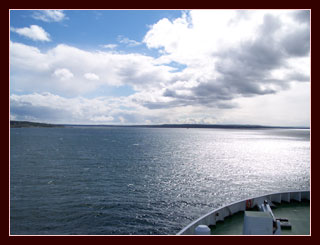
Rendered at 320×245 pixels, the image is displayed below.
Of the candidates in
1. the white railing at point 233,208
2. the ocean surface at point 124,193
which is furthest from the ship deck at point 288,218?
the ocean surface at point 124,193

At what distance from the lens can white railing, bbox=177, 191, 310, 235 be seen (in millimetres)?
13287

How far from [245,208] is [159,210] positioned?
16.7m

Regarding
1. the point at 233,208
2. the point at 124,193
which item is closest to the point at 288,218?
the point at 233,208

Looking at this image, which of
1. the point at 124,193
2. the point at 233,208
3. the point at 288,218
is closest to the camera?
the point at 288,218

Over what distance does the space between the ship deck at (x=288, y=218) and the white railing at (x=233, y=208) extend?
0.32 m

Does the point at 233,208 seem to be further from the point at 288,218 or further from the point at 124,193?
the point at 124,193

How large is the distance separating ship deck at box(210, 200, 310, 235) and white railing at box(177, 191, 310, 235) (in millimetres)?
321

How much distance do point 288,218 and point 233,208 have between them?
3643mm

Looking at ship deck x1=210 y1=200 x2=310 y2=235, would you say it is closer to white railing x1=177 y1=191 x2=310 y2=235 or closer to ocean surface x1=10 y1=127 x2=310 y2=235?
white railing x1=177 y1=191 x2=310 y2=235

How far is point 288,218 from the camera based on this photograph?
A: 16.0 metres

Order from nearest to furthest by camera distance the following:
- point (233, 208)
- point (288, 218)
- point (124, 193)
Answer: point (288, 218) → point (233, 208) → point (124, 193)
